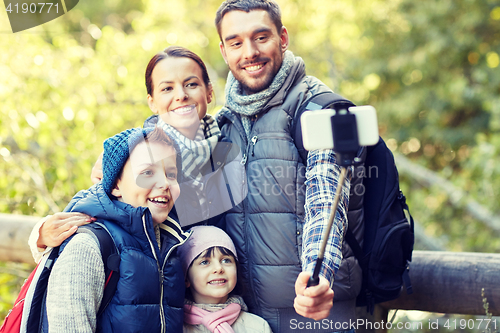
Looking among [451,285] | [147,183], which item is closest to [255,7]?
[147,183]

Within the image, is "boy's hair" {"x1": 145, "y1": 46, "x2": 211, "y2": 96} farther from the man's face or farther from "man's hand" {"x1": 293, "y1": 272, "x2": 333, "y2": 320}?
"man's hand" {"x1": 293, "y1": 272, "x2": 333, "y2": 320}

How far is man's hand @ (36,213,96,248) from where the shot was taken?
1.79 m

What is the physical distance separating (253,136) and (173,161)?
1.26ft

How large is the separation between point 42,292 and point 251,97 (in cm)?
121

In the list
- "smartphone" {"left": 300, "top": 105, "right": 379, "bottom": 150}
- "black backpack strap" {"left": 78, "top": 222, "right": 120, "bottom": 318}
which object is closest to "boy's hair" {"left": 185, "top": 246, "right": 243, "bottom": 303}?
"black backpack strap" {"left": 78, "top": 222, "right": 120, "bottom": 318}

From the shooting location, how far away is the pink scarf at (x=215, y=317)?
2004 millimetres

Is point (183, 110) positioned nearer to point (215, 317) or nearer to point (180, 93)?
point (180, 93)

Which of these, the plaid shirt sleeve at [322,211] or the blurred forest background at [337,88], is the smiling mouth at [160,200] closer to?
the plaid shirt sleeve at [322,211]

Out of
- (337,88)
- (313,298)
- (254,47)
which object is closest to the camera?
(313,298)

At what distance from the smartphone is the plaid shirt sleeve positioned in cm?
48

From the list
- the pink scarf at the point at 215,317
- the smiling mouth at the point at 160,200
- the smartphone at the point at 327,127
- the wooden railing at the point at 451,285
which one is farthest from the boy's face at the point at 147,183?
the wooden railing at the point at 451,285

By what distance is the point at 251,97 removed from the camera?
215cm

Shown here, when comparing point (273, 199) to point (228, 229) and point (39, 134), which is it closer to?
point (228, 229)

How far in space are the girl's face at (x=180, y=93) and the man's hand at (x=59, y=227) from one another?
68 cm
